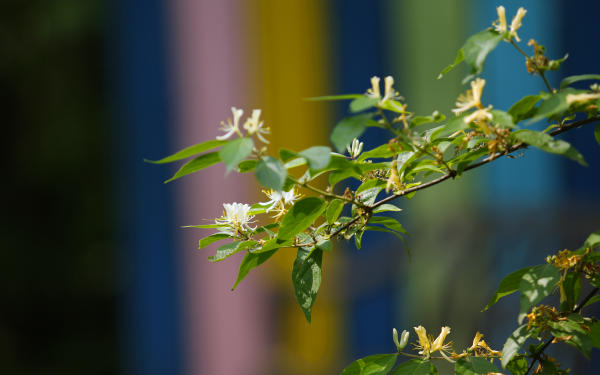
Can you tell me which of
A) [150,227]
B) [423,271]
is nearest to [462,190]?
[423,271]

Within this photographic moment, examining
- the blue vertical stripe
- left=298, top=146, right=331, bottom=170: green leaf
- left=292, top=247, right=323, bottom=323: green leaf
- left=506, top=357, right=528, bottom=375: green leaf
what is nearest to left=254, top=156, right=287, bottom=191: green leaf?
left=298, top=146, right=331, bottom=170: green leaf

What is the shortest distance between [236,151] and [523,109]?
18 centimetres

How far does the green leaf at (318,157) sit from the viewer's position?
393 mm

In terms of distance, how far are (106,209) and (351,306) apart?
5.03 feet

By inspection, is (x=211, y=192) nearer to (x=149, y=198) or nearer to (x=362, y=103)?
(x=149, y=198)

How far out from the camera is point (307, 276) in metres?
0.50

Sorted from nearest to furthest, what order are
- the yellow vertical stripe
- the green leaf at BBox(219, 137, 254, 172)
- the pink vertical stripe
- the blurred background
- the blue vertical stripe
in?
1. the green leaf at BBox(219, 137, 254, 172)
2. the blurred background
3. the yellow vertical stripe
4. the pink vertical stripe
5. the blue vertical stripe

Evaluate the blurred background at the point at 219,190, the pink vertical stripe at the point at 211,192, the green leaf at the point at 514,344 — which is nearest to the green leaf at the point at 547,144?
the green leaf at the point at 514,344

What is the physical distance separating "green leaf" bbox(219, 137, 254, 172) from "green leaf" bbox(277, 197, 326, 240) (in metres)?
0.08

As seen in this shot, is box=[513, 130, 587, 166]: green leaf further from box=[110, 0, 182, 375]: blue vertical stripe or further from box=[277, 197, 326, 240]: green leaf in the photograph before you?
box=[110, 0, 182, 375]: blue vertical stripe

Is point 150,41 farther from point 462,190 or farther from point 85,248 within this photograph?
point 462,190

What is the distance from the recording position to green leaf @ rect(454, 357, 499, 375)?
0.47m

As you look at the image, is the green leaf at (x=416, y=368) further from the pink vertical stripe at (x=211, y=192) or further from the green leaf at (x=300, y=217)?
the pink vertical stripe at (x=211, y=192)

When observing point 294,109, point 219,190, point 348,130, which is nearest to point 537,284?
point 348,130
